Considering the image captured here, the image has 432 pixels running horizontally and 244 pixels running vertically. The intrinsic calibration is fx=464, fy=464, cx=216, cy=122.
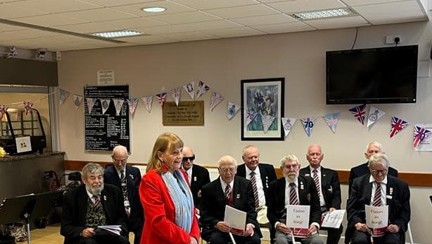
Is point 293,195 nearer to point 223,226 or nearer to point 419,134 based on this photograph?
point 223,226

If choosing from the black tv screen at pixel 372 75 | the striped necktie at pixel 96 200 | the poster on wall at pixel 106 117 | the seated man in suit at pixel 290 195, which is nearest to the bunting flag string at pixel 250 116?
the black tv screen at pixel 372 75

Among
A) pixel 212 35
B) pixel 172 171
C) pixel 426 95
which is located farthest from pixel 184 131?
pixel 172 171

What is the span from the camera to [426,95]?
14.9 ft

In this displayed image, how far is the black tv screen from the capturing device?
4484 mm

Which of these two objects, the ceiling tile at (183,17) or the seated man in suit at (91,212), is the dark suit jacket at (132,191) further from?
the ceiling tile at (183,17)

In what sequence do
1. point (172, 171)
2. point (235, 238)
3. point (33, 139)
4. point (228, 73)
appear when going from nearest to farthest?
point (172, 171) < point (235, 238) < point (228, 73) < point (33, 139)

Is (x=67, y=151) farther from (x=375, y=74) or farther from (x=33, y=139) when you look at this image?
(x=375, y=74)

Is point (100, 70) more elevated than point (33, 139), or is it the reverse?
point (100, 70)

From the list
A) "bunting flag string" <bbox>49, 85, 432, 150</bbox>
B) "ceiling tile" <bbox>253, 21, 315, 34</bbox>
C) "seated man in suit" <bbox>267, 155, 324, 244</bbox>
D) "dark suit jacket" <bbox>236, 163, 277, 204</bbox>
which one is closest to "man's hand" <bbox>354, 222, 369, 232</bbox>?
"seated man in suit" <bbox>267, 155, 324, 244</bbox>

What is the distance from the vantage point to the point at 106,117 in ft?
20.4

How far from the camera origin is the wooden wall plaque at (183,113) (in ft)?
18.5

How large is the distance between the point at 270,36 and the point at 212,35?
649mm

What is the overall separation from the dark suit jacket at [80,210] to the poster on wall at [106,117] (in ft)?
7.63

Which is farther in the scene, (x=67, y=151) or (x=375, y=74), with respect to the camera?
(x=67, y=151)
